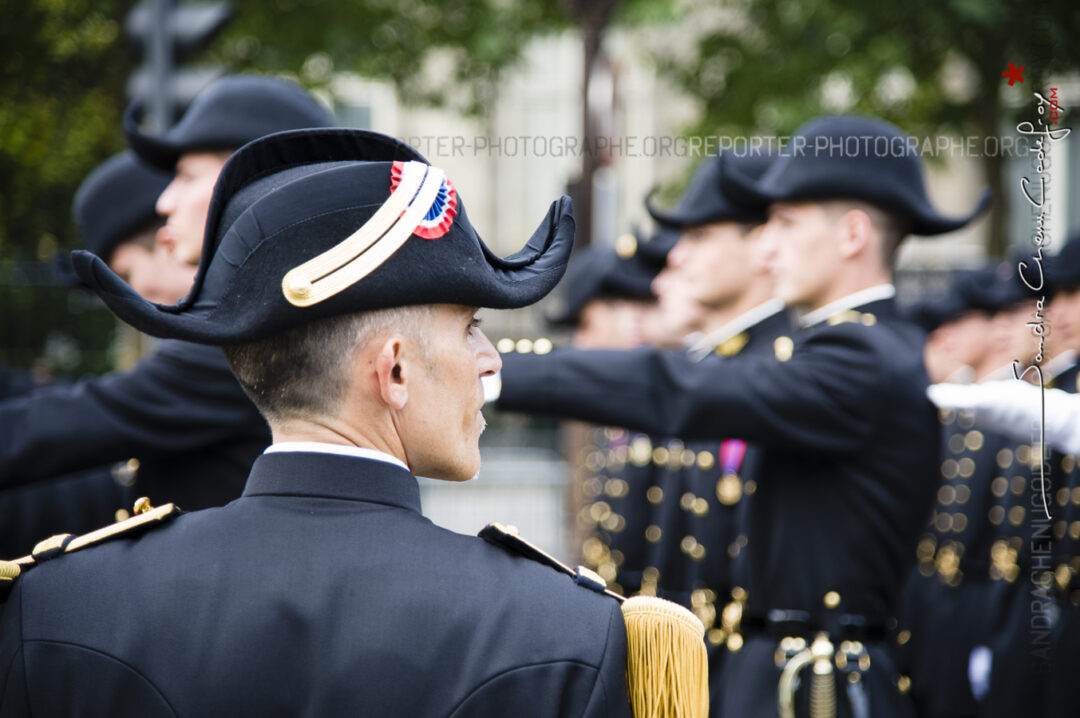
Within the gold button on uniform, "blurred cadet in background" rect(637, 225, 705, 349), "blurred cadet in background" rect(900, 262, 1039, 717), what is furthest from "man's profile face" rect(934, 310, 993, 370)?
the gold button on uniform

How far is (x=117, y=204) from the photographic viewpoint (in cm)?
435

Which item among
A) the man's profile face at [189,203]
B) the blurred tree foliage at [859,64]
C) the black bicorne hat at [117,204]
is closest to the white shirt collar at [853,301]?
the man's profile face at [189,203]

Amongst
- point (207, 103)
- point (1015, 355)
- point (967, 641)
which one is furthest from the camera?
point (1015, 355)

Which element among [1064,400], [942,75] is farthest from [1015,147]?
[1064,400]

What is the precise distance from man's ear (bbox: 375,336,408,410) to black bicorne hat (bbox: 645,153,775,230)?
3325mm

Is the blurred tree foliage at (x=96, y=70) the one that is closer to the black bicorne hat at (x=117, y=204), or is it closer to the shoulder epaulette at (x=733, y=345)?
the black bicorne hat at (x=117, y=204)

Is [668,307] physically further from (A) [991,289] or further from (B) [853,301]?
(A) [991,289]

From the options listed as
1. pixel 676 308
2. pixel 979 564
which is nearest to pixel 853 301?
pixel 676 308

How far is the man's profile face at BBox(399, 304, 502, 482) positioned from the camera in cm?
193

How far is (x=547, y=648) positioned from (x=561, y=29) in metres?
12.7

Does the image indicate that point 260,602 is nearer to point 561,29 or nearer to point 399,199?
point 399,199

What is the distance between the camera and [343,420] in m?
1.92

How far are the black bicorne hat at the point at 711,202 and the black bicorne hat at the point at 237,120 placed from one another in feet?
6.76

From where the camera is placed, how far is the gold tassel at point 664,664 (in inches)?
73.2
